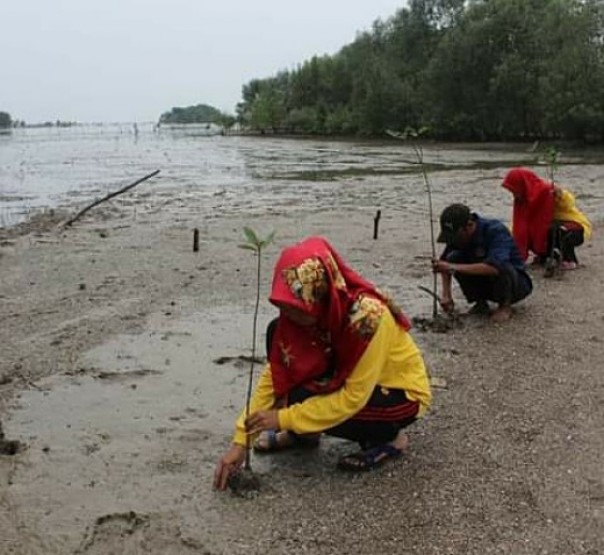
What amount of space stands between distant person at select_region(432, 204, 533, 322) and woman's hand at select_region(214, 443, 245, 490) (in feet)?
9.81

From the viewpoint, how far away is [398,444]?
3.99 meters

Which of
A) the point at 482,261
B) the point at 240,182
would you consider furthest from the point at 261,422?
the point at 240,182

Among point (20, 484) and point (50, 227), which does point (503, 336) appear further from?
point (50, 227)

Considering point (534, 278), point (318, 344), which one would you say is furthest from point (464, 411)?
point (534, 278)

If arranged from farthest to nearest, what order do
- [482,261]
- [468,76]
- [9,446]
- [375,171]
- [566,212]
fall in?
1. [468,76]
2. [375,171]
3. [566,212]
4. [482,261]
5. [9,446]

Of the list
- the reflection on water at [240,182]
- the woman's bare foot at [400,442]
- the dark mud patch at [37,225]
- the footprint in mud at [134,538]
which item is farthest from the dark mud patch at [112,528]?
the reflection on water at [240,182]

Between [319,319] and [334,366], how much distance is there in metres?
0.35

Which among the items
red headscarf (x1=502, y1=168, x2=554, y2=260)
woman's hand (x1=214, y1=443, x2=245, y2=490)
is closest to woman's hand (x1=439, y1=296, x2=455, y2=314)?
red headscarf (x1=502, y1=168, x2=554, y2=260)

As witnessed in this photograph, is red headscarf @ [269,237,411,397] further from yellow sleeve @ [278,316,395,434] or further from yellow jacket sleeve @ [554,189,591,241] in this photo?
yellow jacket sleeve @ [554,189,591,241]

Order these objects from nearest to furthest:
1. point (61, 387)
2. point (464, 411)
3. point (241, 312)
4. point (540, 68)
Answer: point (464, 411), point (61, 387), point (241, 312), point (540, 68)

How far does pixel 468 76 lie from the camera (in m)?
64.5

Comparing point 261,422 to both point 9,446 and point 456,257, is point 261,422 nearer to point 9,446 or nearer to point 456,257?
point 9,446

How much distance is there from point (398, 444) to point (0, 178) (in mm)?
27449

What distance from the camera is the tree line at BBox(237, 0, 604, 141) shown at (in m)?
47.6
